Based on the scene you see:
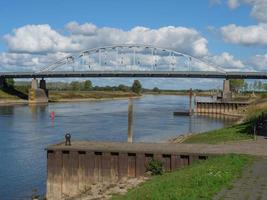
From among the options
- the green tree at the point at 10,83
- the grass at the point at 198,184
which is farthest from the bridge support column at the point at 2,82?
the grass at the point at 198,184

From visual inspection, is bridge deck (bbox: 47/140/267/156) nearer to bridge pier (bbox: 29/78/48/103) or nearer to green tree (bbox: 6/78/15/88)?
bridge pier (bbox: 29/78/48/103)

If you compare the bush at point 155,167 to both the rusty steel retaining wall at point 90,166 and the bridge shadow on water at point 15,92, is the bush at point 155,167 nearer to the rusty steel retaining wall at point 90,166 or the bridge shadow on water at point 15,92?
the rusty steel retaining wall at point 90,166

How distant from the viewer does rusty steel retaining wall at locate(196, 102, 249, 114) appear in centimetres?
11169

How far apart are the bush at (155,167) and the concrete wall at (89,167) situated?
51cm

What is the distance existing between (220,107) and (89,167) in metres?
91.8

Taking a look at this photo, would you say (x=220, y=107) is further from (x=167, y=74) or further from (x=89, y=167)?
(x=89, y=167)

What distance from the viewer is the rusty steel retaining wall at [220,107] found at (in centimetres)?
11169

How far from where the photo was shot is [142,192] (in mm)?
16891

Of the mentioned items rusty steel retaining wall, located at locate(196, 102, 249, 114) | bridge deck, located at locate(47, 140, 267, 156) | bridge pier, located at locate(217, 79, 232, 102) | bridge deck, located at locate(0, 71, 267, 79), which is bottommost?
rusty steel retaining wall, located at locate(196, 102, 249, 114)

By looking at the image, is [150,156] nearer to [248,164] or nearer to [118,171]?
[118,171]

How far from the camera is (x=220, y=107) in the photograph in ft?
378

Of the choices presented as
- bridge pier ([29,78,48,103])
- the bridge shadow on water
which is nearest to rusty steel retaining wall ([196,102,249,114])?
bridge pier ([29,78,48,103])

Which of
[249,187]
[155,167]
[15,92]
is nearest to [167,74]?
[15,92]

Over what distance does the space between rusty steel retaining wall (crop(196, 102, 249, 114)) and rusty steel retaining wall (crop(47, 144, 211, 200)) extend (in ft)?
282
